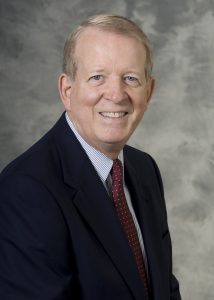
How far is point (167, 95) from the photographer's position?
14.9ft

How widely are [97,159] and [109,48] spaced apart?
1.33ft

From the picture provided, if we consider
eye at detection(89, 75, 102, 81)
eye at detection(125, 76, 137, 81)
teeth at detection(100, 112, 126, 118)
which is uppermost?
eye at detection(125, 76, 137, 81)

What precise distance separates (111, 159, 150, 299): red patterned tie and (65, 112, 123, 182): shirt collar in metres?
0.05

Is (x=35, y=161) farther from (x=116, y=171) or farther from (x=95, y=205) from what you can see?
(x=116, y=171)

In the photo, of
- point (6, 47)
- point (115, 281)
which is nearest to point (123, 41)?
point (115, 281)

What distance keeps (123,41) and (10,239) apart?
79 cm

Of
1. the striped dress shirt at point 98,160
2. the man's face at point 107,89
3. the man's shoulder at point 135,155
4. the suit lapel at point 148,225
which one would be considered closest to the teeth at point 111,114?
the man's face at point 107,89

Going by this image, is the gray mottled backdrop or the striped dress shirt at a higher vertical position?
the gray mottled backdrop

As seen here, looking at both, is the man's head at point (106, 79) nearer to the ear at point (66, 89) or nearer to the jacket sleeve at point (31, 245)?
the ear at point (66, 89)

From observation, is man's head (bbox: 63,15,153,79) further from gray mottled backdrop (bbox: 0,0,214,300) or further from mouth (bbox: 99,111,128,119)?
gray mottled backdrop (bbox: 0,0,214,300)

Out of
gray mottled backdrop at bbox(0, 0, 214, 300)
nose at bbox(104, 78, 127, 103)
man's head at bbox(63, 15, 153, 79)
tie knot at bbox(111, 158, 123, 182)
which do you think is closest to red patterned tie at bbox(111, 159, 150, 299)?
tie knot at bbox(111, 158, 123, 182)

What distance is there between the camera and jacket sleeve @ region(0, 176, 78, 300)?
2006mm

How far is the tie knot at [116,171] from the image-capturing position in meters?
2.46

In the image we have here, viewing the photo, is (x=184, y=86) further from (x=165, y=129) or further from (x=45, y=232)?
(x=45, y=232)
